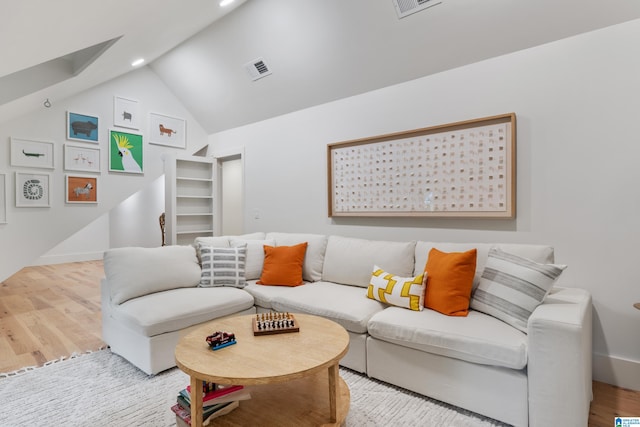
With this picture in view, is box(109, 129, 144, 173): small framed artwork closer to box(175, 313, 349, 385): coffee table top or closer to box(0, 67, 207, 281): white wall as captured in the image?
box(0, 67, 207, 281): white wall

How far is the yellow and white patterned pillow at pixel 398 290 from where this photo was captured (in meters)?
2.22

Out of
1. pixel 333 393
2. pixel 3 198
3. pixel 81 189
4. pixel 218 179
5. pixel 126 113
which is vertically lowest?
pixel 333 393

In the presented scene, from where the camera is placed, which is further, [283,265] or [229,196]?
[229,196]

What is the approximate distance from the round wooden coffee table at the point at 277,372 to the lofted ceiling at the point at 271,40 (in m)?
1.96

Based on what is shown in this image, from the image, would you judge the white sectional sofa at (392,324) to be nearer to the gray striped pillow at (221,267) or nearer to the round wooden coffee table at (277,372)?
the gray striped pillow at (221,267)

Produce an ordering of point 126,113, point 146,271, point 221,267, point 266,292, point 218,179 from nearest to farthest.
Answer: point 146,271
point 266,292
point 221,267
point 126,113
point 218,179

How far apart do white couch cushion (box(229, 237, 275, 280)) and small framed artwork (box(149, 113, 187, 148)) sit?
2.26 meters

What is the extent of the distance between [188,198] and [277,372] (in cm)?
388

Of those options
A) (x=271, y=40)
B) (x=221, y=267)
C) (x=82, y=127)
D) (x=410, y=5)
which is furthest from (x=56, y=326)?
(x=410, y=5)

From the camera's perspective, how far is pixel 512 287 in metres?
1.94

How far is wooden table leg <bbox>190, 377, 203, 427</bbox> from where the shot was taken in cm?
138

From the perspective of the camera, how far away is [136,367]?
2.37 metres

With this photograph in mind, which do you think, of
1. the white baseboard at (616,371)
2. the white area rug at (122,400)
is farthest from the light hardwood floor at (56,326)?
the white area rug at (122,400)

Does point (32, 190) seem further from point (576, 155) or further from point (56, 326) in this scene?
point (576, 155)
